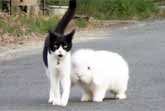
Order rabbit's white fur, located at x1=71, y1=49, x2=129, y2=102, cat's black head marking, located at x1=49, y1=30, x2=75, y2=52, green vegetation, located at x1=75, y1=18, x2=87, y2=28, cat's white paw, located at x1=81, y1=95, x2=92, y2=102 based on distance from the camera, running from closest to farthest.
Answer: cat's black head marking, located at x1=49, y1=30, x2=75, y2=52 < rabbit's white fur, located at x1=71, y1=49, x2=129, y2=102 < cat's white paw, located at x1=81, y1=95, x2=92, y2=102 < green vegetation, located at x1=75, y1=18, x2=87, y2=28

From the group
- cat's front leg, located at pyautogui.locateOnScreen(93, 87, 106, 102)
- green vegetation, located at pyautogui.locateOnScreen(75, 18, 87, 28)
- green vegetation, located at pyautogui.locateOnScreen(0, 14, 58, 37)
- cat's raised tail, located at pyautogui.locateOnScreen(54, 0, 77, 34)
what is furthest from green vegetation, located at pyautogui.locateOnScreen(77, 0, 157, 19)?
cat's front leg, located at pyautogui.locateOnScreen(93, 87, 106, 102)

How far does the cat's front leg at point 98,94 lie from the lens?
10.9 m

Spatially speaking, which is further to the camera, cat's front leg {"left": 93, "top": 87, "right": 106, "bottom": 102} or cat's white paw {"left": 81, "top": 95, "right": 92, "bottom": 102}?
cat's white paw {"left": 81, "top": 95, "right": 92, "bottom": 102}

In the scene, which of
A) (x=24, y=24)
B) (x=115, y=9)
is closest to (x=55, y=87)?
(x=24, y=24)

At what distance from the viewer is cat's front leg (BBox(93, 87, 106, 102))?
Answer: 35.8ft

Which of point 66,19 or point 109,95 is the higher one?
point 66,19

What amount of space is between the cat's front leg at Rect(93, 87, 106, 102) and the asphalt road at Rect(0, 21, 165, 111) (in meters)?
0.09

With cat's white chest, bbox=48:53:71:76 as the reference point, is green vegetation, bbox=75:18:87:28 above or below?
below

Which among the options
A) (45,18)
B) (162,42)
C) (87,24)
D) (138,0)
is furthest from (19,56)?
(138,0)

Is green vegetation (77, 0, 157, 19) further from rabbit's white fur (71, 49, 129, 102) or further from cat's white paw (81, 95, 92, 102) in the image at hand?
cat's white paw (81, 95, 92, 102)

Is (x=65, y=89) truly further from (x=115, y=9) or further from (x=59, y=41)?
(x=115, y=9)

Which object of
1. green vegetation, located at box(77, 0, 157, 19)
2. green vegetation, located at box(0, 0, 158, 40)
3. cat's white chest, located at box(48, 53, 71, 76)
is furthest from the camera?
green vegetation, located at box(77, 0, 157, 19)

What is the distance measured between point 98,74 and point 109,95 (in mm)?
1394

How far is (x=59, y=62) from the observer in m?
10.6
